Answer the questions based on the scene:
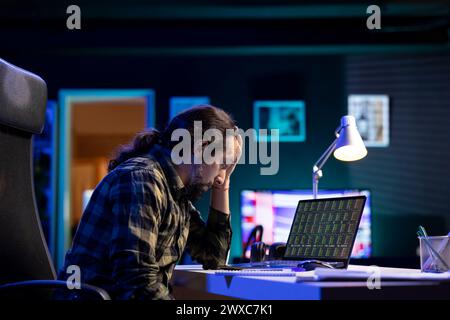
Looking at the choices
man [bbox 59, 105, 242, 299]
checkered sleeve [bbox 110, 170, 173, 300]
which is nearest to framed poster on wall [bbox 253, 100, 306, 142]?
man [bbox 59, 105, 242, 299]

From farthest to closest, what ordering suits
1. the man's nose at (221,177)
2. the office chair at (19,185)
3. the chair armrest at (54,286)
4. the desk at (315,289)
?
1. the man's nose at (221,177)
2. the office chair at (19,185)
3. the chair armrest at (54,286)
4. the desk at (315,289)

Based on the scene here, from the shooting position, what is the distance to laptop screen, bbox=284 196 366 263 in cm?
215

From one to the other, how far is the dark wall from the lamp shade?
13.8ft

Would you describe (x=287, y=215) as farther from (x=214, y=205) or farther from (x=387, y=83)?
(x=214, y=205)

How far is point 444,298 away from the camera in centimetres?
163

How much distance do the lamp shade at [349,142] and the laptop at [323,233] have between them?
0.83 ft

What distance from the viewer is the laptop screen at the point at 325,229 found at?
2.15 metres

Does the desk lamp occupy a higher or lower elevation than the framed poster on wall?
lower

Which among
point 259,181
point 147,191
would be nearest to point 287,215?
point 259,181

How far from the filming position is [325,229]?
2.27m

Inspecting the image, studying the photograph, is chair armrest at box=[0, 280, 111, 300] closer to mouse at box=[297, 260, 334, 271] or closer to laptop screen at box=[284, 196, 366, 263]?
mouse at box=[297, 260, 334, 271]

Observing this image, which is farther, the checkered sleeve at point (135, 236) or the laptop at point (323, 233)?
the laptop at point (323, 233)

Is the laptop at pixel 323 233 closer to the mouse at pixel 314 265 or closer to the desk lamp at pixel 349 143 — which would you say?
the mouse at pixel 314 265
